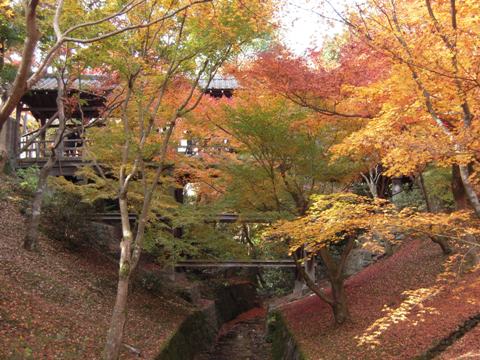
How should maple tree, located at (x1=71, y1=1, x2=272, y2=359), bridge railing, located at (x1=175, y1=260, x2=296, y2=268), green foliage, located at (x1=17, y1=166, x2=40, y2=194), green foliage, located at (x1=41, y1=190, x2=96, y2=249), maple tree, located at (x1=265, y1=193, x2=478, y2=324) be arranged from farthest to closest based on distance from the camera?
bridge railing, located at (x1=175, y1=260, x2=296, y2=268)
green foliage, located at (x1=17, y1=166, x2=40, y2=194)
green foliage, located at (x1=41, y1=190, x2=96, y2=249)
maple tree, located at (x1=71, y1=1, x2=272, y2=359)
maple tree, located at (x1=265, y1=193, x2=478, y2=324)

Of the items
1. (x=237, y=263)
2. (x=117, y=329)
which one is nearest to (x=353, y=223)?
(x=117, y=329)

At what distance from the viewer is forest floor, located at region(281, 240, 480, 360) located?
828 centimetres

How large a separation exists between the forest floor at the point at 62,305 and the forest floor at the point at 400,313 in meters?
4.25

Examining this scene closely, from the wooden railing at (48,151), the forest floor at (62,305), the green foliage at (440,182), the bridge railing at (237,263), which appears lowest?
the bridge railing at (237,263)

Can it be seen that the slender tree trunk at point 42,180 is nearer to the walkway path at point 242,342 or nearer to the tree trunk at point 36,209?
the tree trunk at point 36,209

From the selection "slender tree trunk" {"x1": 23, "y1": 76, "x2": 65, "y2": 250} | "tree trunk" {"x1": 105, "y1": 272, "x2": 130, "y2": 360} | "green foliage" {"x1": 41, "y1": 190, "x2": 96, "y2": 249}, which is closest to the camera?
"tree trunk" {"x1": 105, "y1": 272, "x2": 130, "y2": 360}

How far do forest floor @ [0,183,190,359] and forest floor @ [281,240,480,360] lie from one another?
4254mm

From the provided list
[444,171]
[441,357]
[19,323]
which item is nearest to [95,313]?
[19,323]

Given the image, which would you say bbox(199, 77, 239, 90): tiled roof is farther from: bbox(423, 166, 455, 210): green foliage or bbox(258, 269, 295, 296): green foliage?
bbox(258, 269, 295, 296): green foliage

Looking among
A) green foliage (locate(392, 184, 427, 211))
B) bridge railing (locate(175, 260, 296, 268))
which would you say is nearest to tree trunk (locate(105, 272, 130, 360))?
bridge railing (locate(175, 260, 296, 268))

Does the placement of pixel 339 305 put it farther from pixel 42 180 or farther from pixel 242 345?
pixel 42 180

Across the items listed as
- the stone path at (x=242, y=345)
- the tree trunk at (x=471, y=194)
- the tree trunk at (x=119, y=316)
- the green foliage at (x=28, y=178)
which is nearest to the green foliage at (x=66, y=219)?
the green foliage at (x=28, y=178)

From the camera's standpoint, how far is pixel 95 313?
39.2 ft

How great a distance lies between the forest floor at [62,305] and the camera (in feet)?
28.5
